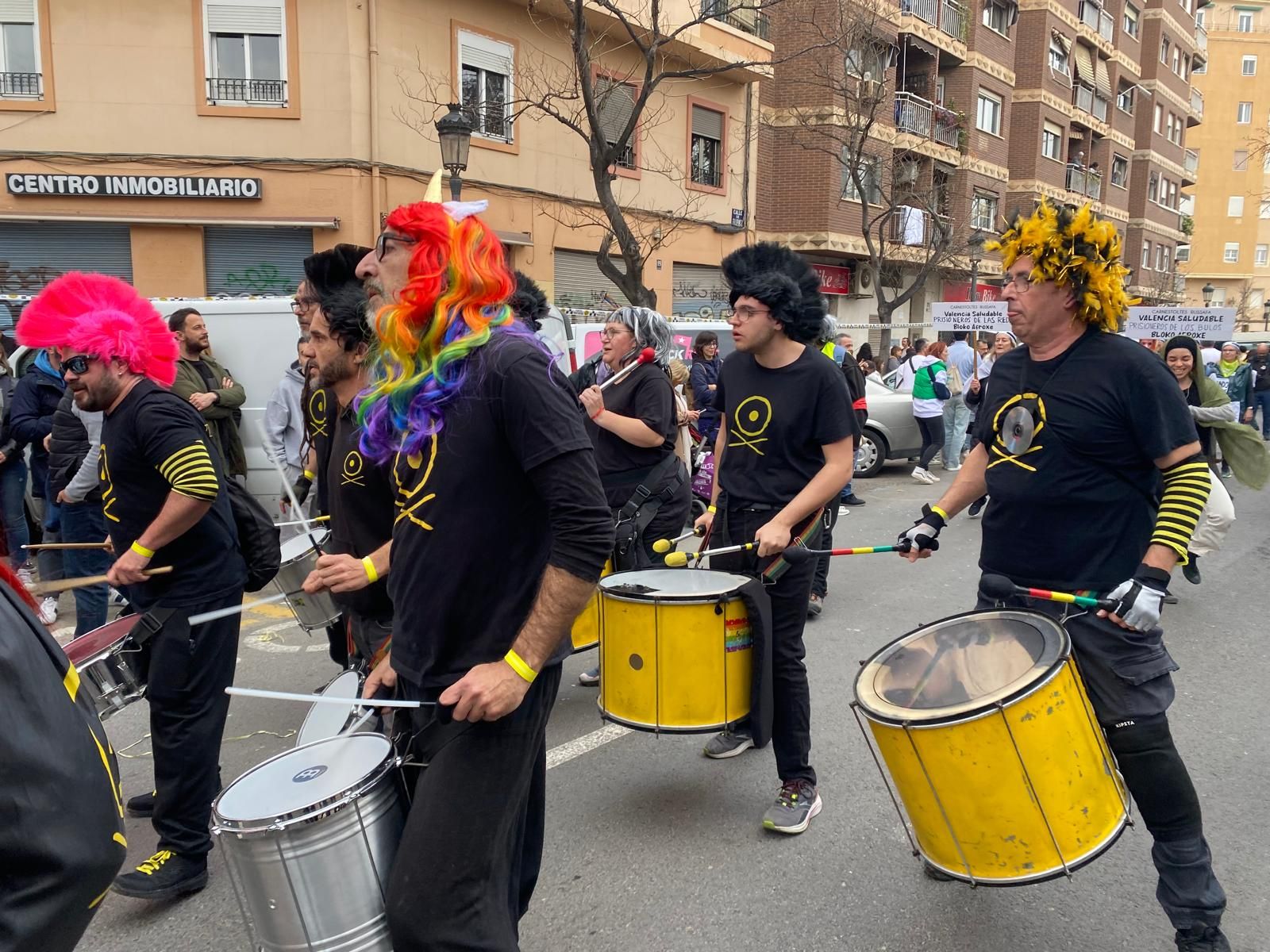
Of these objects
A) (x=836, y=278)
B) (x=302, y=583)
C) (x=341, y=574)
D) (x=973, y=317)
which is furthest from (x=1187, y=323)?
(x=836, y=278)

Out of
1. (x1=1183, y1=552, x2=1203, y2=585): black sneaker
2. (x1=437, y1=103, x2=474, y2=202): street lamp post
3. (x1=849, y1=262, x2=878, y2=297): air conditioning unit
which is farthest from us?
(x1=849, y1=262, x2=878, y2=297): air conditioning unit

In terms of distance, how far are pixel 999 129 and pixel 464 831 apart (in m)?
34.7

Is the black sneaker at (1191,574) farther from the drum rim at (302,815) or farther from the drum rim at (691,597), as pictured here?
the drum rim at (302,815)

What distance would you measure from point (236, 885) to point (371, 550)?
1165mm

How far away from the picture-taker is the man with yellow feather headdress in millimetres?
2650

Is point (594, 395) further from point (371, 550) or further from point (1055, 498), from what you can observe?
point (1055, 498)

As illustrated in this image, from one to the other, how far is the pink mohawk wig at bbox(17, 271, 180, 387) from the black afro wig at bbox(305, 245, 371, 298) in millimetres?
526

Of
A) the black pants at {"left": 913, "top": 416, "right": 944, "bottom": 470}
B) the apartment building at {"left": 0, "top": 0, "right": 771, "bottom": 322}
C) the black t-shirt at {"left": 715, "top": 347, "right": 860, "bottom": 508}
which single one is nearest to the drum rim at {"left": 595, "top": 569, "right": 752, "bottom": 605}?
the black t-shirt at {"left": 715, "top": 347, "right": 860, "bottom": 508}

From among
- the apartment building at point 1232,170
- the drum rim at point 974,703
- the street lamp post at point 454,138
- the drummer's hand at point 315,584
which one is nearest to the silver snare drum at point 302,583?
the drummer's hand at point 315,584

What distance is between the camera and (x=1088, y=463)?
2770mm

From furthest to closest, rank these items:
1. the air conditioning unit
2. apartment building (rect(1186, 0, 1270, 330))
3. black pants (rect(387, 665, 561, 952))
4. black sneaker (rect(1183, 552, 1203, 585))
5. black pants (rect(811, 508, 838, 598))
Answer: apartment building (rect(1186, 0, 1270, 330)) < the air conditioning unit < black sneaker (rect(1183, 552, 1203, 585)) < black pants (rect(811, 508, 838, 598)) < black pants (rect(387, 665, 561, 952))

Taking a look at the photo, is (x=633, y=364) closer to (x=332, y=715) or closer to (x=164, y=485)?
(x=164, y=485)

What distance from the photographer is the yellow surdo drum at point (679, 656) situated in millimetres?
3346

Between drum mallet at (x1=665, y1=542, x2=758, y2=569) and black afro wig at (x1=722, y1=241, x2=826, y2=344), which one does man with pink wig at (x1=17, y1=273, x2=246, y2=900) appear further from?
black afro wig at (x1=722, y1=241, x2=826, y2=344)
